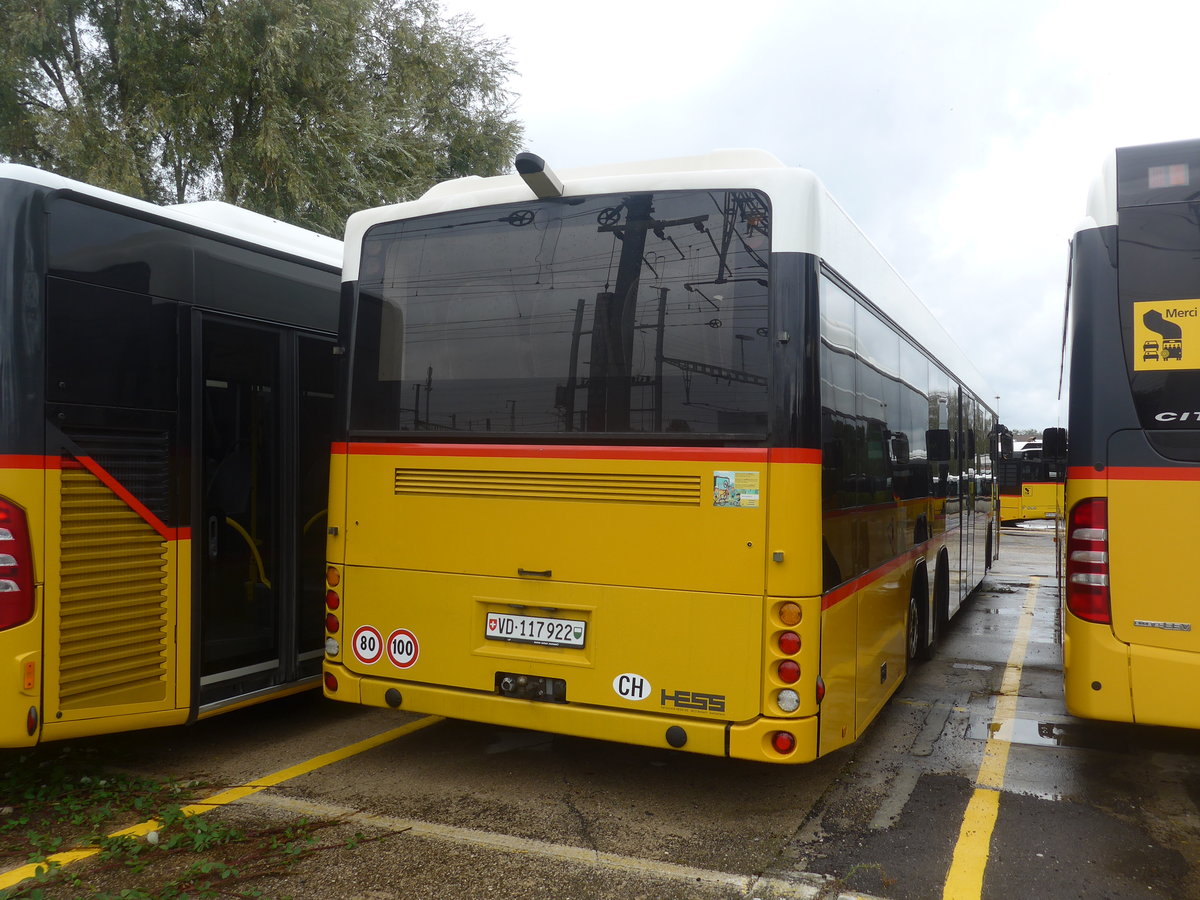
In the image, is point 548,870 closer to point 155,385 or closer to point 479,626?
point 479,626

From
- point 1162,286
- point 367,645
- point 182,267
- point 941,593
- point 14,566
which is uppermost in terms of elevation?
point 182,267

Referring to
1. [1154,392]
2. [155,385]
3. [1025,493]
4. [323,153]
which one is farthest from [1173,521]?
[1025,493]

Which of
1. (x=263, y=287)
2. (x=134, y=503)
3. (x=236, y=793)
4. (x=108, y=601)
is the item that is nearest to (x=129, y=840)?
(x=236, y=793)

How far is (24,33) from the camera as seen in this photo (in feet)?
49.1

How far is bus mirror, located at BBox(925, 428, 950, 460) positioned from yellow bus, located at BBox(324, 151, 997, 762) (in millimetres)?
2289

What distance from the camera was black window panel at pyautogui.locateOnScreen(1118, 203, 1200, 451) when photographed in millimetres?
4605

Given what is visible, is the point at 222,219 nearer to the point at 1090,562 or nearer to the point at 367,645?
the point at 367,645

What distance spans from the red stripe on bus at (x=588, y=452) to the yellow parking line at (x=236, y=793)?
1.78 metres

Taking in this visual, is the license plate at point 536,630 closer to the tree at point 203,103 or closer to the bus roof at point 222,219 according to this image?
the bus roof at point 222,219

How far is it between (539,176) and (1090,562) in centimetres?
331

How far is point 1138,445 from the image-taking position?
4676mm

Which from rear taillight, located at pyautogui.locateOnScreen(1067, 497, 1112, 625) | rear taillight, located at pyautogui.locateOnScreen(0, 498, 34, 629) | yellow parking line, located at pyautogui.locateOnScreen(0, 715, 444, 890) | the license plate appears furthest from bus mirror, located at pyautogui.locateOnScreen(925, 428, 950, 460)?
rear taillight, located at pyautogui.locateOnScreen(0, 498, 34, 629)

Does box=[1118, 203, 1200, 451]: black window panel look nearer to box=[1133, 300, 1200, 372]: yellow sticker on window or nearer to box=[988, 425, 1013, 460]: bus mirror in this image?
box=[1133, 300, 1200, 372]: yellow sticker on window

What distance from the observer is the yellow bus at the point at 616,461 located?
4469mm
